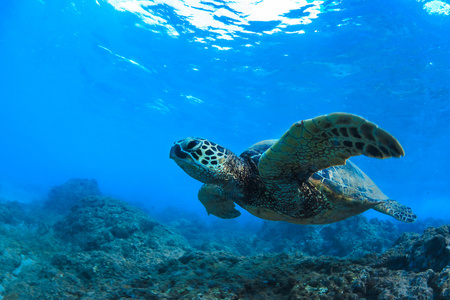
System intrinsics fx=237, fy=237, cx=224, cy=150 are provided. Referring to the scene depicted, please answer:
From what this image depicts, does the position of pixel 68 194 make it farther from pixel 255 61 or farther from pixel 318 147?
pixel 318 147

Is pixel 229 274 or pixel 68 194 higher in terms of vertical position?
pixel 68 194

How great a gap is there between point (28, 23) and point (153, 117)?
1666 centimetres

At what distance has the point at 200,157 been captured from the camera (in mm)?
2791

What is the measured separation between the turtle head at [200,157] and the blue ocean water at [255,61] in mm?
11054

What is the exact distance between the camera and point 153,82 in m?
→ 24.3

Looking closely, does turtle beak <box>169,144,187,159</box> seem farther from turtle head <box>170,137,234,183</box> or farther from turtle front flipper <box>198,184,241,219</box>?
turtle front flipper <box>198,184,241,219</box>

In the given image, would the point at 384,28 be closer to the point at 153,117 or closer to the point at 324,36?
the point at 324,36

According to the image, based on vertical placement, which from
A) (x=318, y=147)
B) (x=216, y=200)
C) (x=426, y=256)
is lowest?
(x=426, y=256)

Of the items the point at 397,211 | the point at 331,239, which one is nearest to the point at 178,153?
the point at 397,211

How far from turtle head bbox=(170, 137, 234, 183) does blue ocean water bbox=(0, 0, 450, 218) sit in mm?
11054

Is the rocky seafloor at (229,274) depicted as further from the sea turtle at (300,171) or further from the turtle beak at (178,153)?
the turtle beak at (178,153)

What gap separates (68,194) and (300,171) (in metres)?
16.0

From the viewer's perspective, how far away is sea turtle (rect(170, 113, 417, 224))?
2.01m

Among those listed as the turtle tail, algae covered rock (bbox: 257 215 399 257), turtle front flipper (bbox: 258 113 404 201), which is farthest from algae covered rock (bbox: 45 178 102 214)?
the turtle tail
